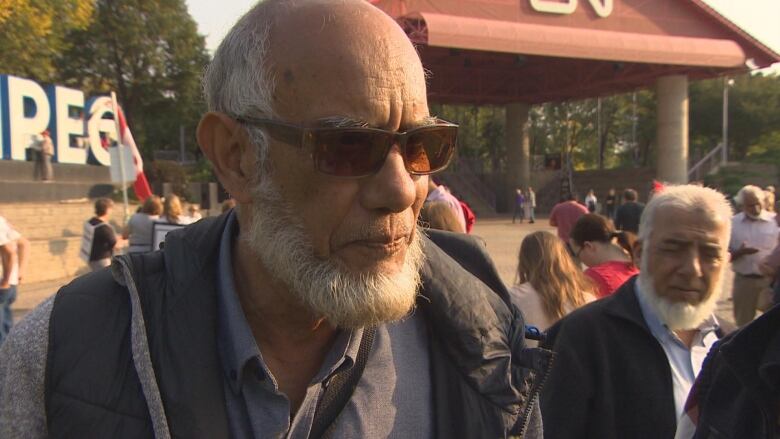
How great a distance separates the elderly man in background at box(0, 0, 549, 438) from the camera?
4.69 ft

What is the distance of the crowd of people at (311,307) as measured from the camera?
144 cm

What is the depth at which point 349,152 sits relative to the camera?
151 cm

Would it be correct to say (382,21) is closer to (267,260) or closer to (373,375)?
(267,260)

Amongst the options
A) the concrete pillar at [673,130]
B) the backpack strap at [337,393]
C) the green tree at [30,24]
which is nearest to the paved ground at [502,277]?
the backpack strap at [337,393]

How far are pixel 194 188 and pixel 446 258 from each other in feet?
92.7

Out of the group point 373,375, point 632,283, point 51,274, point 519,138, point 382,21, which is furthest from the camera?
point 519,138

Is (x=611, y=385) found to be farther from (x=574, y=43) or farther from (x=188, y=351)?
(x=574, y=43)

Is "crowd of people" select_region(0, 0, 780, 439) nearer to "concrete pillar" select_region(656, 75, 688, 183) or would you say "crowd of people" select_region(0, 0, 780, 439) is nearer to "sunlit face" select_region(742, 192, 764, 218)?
"sunlit face" select_region(742, 192, 764, 218)

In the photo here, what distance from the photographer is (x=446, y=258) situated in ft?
6.12

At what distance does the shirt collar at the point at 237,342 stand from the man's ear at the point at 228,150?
0.17 m

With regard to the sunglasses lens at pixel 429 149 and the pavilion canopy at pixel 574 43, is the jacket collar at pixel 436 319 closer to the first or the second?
the sunglasses lens at pixel 429 149

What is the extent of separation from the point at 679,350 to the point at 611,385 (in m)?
0.38

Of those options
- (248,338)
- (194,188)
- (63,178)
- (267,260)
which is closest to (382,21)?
(267,260)

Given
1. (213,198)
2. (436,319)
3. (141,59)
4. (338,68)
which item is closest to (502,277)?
(436,319)
